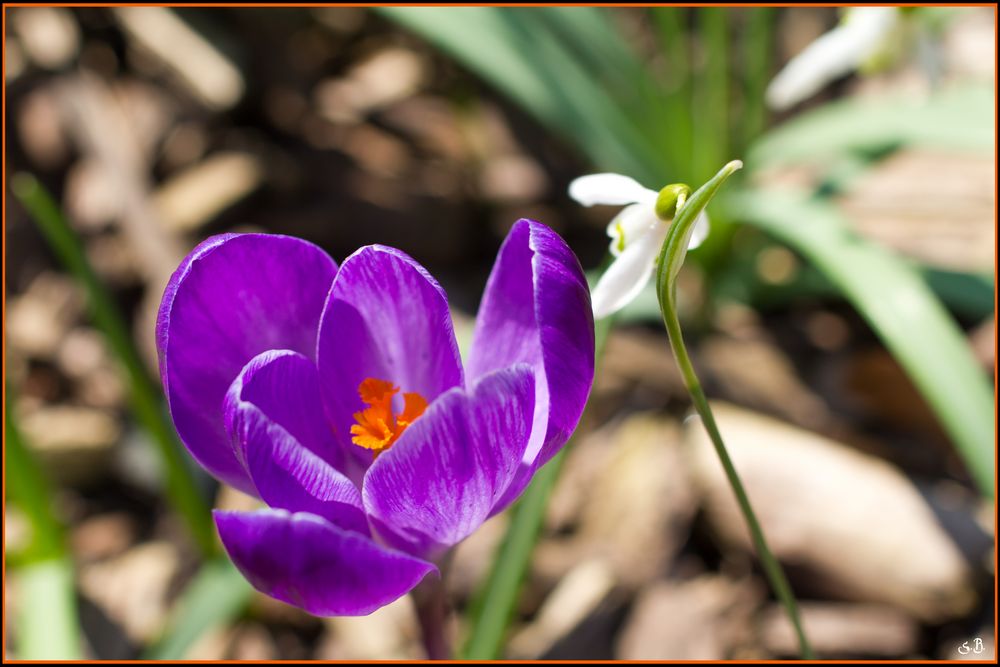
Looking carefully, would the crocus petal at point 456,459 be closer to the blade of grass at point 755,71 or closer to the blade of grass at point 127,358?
the blade of grass at point 127,358

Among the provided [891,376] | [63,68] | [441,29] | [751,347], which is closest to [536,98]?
[441,29]

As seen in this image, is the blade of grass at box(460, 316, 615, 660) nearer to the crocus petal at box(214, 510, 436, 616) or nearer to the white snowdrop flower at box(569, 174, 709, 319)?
the white snowdrop flower at box(569, 174, 709, 319)

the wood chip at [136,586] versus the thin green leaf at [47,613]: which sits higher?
the thin green leaf at [47,613]

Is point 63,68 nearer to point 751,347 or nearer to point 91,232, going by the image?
point 91,232

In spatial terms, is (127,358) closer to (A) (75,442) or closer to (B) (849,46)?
(A) (75,442)

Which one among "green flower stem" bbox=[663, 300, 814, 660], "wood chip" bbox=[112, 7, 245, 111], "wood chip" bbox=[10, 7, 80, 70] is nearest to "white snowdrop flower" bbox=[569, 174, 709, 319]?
"green flower stem" bbox=[663, 300, 814, 660]

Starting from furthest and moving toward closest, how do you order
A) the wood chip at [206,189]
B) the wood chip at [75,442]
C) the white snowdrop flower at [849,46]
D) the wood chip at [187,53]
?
the wood chip at [187,53], the wood chip at [206,189], the wood chip at [75,442], the white snowdrop flower at [849,46]

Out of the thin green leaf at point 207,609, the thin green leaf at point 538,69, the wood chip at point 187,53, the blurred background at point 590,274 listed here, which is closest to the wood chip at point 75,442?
the blurred background at point 590,274
